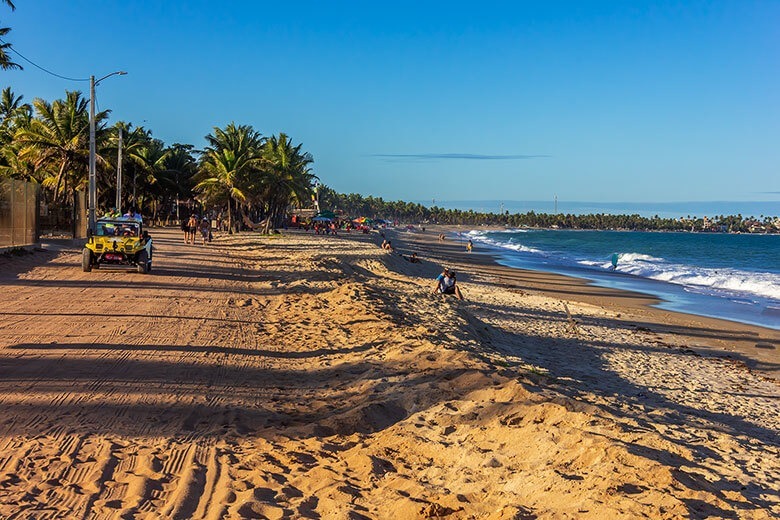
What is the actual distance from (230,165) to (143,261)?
105 ft

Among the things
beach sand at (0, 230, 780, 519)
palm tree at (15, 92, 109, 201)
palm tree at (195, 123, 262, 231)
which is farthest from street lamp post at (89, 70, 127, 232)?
palm tree at (195, 123, 262, 231)

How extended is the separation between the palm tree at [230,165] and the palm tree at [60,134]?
9662 millimetres

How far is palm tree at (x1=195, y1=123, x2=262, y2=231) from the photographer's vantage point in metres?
50.5

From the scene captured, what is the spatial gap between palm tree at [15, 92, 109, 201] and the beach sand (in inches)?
1076

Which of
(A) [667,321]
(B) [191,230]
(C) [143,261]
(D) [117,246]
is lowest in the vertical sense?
(A) [667,321]

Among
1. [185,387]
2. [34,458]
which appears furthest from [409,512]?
[185,387]

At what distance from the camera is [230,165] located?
50.5 m

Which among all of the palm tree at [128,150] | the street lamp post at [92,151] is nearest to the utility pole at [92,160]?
the street lamp post at [92,151]

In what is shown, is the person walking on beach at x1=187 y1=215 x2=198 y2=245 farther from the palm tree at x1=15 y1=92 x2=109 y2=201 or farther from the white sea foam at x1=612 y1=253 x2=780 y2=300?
the white sea foam at x1=612 y1=253 x2=780 y2=300

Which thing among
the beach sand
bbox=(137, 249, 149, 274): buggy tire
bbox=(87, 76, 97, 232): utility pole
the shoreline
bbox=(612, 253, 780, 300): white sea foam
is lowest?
bbox=(612, 253, 780, 300): white sea foam

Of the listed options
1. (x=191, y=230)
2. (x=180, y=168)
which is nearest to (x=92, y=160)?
(x=191, y=230)

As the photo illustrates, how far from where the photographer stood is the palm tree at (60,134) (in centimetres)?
3934

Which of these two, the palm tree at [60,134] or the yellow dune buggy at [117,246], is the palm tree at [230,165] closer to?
the palm tree at [60,134]

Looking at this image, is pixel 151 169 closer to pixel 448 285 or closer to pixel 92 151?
pixel 92 151
